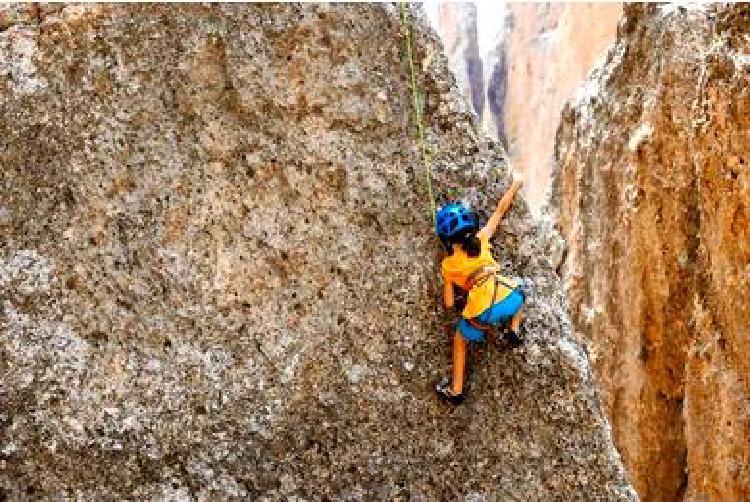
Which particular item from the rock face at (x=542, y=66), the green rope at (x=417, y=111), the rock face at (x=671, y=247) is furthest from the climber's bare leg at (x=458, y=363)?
the rock face at (x=542, y=66)

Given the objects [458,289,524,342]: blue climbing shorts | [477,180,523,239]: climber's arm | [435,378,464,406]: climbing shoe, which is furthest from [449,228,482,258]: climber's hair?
[435,378,464,406]: climbing shoe

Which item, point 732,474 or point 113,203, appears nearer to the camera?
point 113,203

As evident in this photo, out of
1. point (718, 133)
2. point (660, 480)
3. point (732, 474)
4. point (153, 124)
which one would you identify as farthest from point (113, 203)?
point (660, 480)

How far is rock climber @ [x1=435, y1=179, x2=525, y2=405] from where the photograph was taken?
3.36 metres

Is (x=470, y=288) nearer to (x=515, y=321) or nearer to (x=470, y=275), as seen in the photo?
(x=470, y=275)

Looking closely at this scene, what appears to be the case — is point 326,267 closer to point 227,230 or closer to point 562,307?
point 227,230

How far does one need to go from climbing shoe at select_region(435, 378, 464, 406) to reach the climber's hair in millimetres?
500

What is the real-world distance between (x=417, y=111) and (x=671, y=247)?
3.39 meters

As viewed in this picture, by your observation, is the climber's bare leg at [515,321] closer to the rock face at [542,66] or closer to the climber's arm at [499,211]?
the climber's arm at [499,211]

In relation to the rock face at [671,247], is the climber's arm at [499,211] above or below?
above

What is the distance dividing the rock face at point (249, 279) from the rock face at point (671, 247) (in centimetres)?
264

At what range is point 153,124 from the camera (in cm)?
349

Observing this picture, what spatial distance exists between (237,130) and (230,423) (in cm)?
112

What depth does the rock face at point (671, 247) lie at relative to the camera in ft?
18.8
